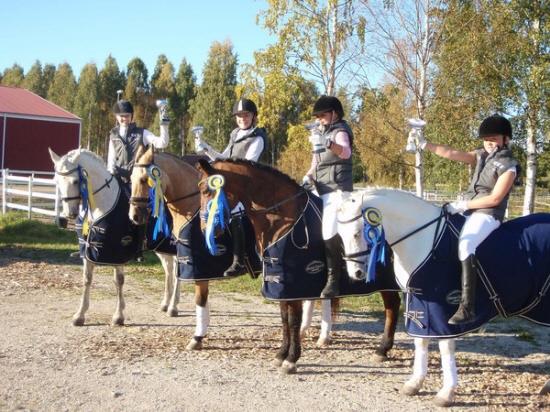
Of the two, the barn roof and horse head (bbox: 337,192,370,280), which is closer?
horse head (bbox: 337,192,370,280)

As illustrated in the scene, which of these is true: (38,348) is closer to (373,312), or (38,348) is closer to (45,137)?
(373,312)

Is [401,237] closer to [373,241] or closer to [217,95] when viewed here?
[373,241]

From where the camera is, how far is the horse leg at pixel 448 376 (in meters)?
4.73

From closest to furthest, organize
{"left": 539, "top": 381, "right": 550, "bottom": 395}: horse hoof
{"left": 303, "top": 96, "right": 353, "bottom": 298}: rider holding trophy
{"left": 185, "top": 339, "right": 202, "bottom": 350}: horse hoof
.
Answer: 1. {"left": 539, "top": 381, "right": 550, "bottom": 395}: horse hoof
2. {"left": 303, "top": 96, "right": 353, "bottom": 298}: rider holding trophy
3. {"left": 185, "top": 339, "right": 202, "bottom": 350}: horse hoof

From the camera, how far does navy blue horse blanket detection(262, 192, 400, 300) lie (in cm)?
536

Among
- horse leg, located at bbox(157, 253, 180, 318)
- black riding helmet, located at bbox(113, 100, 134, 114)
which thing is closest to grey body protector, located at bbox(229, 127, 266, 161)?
black riding helmet, located at bbox(113, 100, 134, 114)

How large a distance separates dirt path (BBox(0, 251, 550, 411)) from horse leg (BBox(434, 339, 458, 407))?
0.34 ft

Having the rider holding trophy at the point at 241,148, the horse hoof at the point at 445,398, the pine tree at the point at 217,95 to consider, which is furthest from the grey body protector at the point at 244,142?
the pine tree at the point at 217,95

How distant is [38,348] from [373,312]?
4.84 metres

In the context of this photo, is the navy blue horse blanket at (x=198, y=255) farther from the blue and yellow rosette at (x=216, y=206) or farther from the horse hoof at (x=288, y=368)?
the horse hoof at (x=288, y=368)

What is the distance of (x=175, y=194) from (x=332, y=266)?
6.73ft

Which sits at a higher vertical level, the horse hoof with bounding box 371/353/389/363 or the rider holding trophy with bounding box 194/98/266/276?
the rider holding trophy with bounding box 194/98/266/276

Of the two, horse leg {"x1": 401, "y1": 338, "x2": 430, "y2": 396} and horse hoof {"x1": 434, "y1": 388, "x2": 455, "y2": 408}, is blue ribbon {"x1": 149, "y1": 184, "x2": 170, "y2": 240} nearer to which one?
horse leg {"x1": 401, "y1": 338, "x2": 430, "y2": 396}

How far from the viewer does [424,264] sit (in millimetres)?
4723
